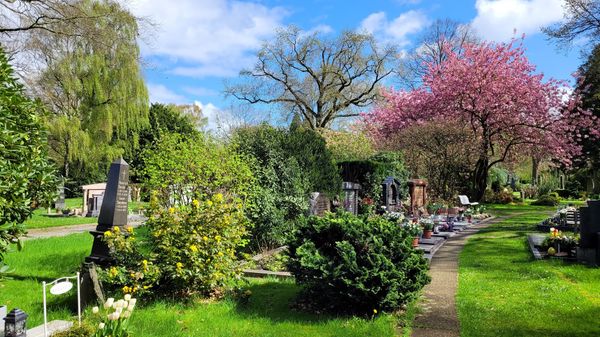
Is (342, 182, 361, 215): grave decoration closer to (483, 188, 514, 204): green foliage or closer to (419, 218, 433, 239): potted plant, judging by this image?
(419, 218, 433, 239): potted plant

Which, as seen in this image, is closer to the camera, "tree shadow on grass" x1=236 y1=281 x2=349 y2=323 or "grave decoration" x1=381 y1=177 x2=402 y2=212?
"tree shadow on grass" x1=236 y1=281 x2=349 y2=323

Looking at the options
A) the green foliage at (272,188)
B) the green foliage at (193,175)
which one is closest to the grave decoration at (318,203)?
the green foliage at (272,188)

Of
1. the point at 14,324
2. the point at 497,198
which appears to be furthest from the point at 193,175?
the point at 497,198

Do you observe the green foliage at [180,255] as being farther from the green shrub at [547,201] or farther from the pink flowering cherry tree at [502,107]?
the green shrub at [547,201]

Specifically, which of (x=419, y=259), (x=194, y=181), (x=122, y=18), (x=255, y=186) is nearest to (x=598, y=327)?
(x=419, y=259)

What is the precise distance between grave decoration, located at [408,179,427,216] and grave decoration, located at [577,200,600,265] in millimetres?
9523

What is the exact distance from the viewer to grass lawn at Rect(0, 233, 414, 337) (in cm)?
552

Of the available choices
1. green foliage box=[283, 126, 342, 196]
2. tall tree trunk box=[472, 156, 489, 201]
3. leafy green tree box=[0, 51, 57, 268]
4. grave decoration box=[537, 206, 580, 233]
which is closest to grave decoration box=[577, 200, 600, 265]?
grave decoration box=[537, 206, 580, 233]

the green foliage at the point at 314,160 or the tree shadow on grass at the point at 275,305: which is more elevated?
the green foliage at the point at 314,160

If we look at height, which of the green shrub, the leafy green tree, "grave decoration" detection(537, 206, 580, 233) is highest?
the leafy green tree

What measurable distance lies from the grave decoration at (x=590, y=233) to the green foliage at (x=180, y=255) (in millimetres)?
7553

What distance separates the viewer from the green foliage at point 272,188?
1120 centimetres

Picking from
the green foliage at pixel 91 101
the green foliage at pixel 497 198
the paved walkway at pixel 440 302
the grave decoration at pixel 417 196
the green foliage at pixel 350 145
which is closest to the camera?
the paved walkway at pixel 440 302

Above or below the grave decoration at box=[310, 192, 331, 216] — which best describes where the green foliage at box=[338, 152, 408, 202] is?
above
